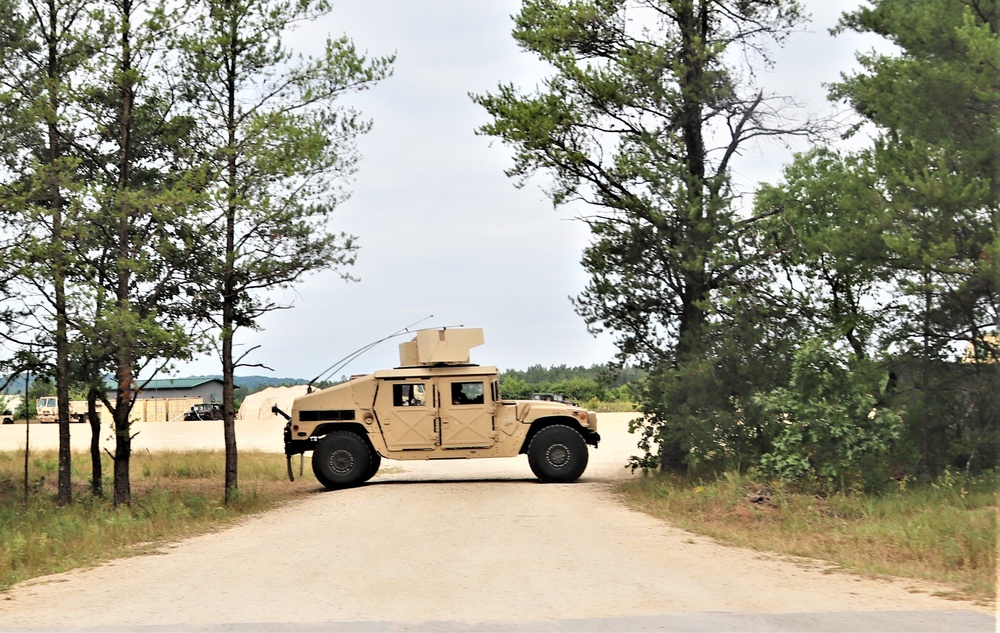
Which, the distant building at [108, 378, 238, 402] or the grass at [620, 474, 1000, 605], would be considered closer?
the grass at [620, 474, 1000, 605]

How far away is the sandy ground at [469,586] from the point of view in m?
8.19

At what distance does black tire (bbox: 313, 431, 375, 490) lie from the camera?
22641 mm

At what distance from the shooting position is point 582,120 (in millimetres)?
22797

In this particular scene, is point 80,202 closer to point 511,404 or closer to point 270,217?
point 270,217

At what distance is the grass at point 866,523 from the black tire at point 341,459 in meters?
5.98

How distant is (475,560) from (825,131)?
561 inches

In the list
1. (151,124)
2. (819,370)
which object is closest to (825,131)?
(819,370)

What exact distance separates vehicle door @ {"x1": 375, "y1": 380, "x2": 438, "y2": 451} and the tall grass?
2469mm

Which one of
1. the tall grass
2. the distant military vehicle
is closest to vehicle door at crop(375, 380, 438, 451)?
the tall grass

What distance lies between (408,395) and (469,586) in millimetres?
13196

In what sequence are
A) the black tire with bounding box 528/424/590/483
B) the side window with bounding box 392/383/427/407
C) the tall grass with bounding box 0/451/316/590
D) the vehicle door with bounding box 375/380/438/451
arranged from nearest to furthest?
the tall grass with bounding box 0/451/316/590 → the black tire with bounding box 528/424/590/483 → the vehicle door with bounding box 375/380/438/451 → the side window with bounding box 392/383/427/407

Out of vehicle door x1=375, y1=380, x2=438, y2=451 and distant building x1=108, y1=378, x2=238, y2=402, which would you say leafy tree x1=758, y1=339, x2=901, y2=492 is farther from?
distant building x1=108, y1=378, x2=238, y2=402

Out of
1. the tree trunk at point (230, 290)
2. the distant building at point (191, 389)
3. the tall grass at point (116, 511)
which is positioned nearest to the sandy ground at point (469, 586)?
the tall grass at point (116, 511)

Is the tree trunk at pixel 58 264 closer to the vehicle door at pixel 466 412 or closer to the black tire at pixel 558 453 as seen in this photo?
the vehicle door at pixel 466 412
